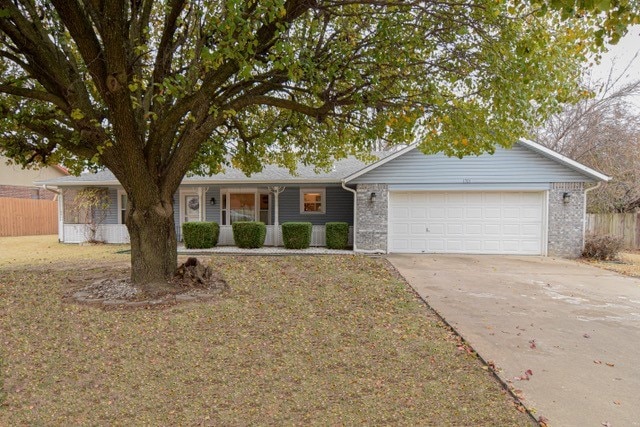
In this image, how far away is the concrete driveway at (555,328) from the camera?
10.2ft

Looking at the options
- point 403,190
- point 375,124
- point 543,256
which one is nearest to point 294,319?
point 375,124

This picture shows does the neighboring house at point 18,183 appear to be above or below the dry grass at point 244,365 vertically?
above

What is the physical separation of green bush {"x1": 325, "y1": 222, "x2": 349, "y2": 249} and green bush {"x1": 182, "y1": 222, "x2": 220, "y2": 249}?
13.7ft

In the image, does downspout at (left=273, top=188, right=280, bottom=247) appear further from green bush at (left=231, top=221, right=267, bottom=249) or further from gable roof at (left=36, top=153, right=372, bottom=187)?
green bush at (left=231, top=221, right=267, bottom=249)

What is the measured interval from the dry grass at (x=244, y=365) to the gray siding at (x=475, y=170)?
21.7 feet

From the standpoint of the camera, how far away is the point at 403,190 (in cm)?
1209

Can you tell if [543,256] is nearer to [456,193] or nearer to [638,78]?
[456,193]

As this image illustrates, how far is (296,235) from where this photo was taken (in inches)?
499

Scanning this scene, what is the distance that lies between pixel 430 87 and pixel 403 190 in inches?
255

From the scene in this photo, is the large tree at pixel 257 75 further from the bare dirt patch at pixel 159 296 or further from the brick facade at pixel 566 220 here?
the brick facade at pixel 566 220

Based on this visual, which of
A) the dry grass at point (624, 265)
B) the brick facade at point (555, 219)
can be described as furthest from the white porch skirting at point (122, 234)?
the dry grass at point (624, 265)

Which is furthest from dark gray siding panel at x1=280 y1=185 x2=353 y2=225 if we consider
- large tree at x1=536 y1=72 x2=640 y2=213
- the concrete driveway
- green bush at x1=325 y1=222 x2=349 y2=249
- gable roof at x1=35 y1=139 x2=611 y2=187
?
large tree at x1=536 y1=72 x2=640 y2=213

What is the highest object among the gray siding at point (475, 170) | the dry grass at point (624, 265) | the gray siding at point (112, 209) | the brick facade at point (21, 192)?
the gray siding at point (475, 170)

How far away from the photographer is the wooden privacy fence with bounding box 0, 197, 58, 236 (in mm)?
19516
